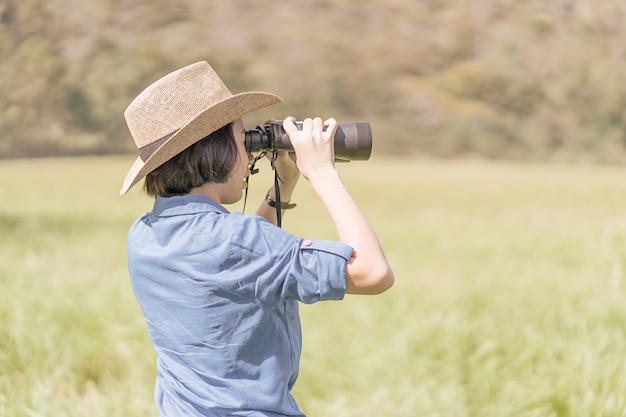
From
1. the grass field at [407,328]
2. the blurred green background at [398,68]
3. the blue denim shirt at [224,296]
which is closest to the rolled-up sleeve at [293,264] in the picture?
the blue denim shirt at [224,296]

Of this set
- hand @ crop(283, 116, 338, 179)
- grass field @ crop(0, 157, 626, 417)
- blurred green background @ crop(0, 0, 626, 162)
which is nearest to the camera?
hand @ crop(283, 116, 338, 179)

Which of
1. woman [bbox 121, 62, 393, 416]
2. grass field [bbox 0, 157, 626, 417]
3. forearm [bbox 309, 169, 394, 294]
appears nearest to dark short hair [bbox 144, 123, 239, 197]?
woman [bbox 121, 62, 393, 416]

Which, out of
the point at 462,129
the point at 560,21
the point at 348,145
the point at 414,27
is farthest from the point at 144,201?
the point at 560,21

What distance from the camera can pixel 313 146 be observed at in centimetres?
141

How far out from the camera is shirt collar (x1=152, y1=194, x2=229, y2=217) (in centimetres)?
142

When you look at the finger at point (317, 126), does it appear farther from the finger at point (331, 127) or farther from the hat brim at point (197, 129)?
the hat brim at point (197, 129)

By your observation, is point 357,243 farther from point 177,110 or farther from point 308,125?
point 177,110

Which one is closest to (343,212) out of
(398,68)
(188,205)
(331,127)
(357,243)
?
(357,243)

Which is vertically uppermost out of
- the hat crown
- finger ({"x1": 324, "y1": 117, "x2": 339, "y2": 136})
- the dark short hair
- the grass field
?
the hat crown

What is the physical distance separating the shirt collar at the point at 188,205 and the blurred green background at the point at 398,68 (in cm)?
1449

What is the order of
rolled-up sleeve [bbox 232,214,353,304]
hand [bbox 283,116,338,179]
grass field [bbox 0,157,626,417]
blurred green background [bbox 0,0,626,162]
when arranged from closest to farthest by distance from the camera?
rolled-up sleeve [bbox 232,214,353,304]
hand [bbox 283,116,338,179]
grass field [bbox 0,157,626,417]
blurred green background [bbox 0,0,626,162]

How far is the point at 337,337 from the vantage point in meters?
3.59

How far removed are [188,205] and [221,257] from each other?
142 millimetres

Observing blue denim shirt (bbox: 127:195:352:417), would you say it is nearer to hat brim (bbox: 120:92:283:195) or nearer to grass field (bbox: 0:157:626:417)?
hat brim (bbox: 120:92:283:195)
